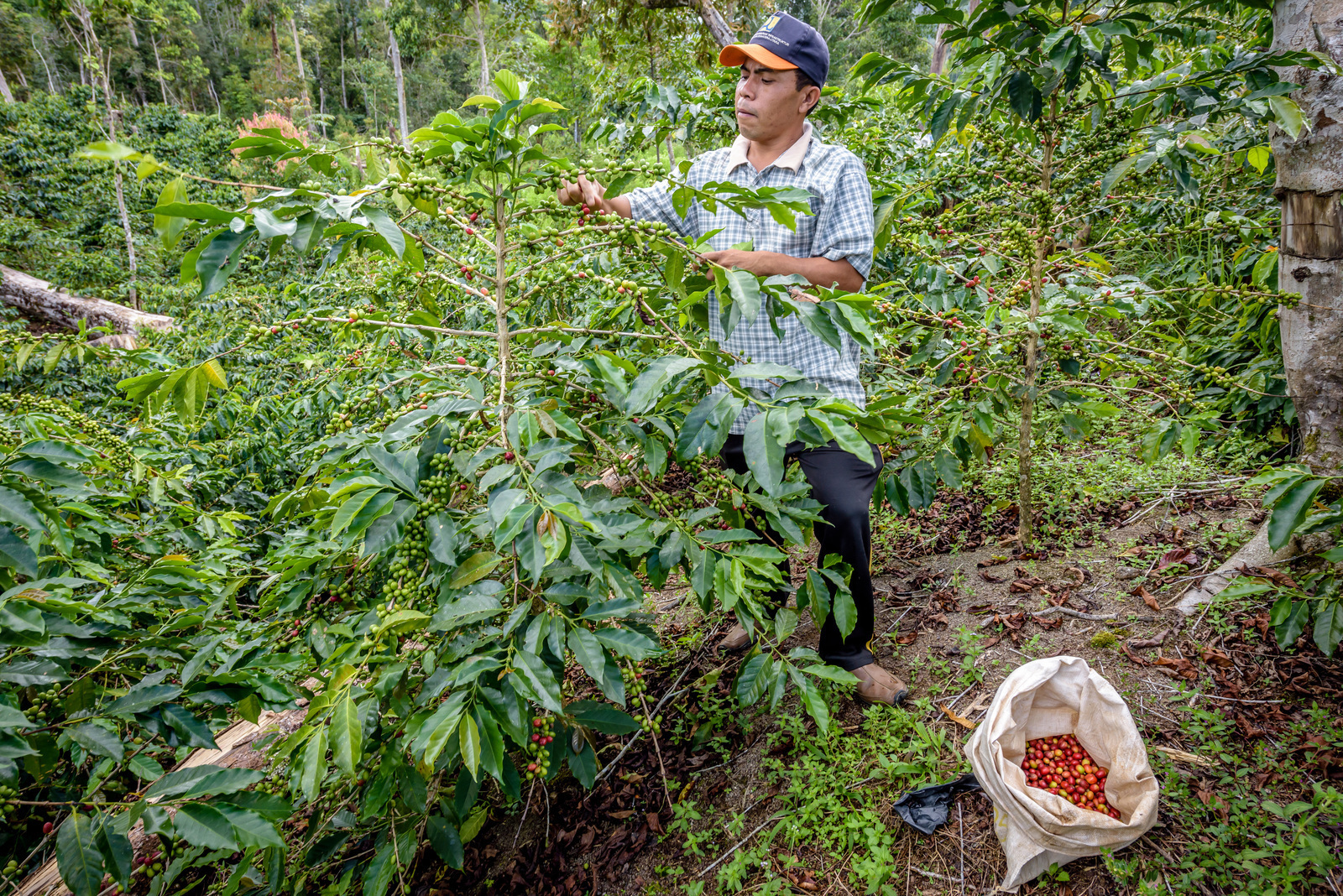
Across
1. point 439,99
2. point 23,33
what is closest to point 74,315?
point 23,33

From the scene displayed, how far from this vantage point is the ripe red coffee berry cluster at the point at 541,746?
1.40 meters

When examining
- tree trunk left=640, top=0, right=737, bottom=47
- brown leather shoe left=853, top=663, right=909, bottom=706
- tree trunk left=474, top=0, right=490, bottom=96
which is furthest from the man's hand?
tree trunk left=474, top=0, right=490, bottom=96

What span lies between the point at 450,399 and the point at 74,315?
11252 mm

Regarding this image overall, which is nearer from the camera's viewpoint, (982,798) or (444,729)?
(444,729)

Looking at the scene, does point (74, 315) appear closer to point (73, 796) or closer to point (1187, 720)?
point (73, 796)

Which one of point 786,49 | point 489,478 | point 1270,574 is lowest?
point 1270,574

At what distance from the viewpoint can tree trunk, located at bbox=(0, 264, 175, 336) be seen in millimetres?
8531

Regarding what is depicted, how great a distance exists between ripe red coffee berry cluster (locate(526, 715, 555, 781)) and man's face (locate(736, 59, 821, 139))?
1832 mm

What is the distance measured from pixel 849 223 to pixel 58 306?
12.0 m

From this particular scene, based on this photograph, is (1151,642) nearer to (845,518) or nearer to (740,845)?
(845,518)

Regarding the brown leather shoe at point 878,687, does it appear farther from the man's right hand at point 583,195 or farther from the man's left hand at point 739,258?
the man's right hand at point 583,195

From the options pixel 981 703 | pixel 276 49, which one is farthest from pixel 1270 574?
pixel 276 49

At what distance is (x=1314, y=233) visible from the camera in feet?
6.05

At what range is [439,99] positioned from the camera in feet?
98.7
